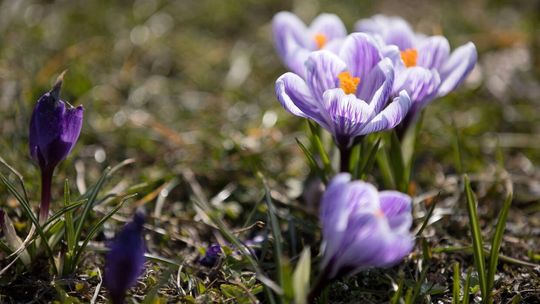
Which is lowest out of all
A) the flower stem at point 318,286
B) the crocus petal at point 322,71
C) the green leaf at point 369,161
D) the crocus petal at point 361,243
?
the flower stem at point 318,286

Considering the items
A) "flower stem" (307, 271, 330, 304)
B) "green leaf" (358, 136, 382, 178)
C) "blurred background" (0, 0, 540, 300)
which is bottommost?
"blurred background" (0, 0, 540, 300)

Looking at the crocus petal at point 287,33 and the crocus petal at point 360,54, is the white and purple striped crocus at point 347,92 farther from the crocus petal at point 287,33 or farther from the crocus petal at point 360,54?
the crocus petal at point 287,33

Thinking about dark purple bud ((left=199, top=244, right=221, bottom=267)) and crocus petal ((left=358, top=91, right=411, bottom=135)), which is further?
dark purple bud ((left=199, top=244, right=221, bottom=267))

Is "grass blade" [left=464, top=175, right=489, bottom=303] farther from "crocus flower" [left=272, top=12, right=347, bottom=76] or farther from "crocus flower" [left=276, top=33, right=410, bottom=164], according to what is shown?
"crocus flower" [left=272, top=12, right=347, bottom=76]

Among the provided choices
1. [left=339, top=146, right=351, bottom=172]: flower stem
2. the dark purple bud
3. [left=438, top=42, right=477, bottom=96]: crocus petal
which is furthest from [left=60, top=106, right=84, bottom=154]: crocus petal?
[left=438, top=42, right=477, bottom=96]: crocus petal

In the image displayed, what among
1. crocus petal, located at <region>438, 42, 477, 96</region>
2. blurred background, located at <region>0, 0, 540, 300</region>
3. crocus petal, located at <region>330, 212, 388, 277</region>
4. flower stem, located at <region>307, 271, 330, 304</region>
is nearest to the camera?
crocus petal, located at <region>330, 212, 388, 277</region>

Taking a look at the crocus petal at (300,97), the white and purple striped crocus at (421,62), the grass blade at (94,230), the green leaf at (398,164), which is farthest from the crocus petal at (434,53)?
the grass blade at (94,230)
